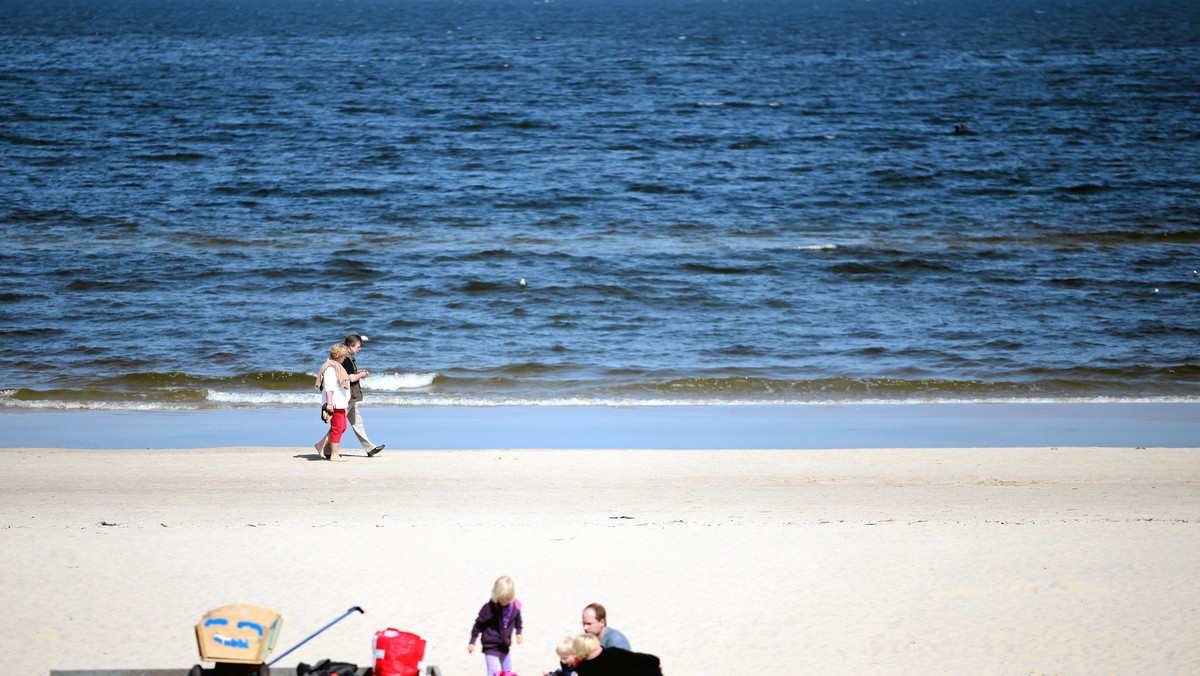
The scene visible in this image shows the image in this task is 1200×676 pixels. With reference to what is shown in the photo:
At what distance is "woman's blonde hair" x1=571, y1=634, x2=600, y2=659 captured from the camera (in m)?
7.65

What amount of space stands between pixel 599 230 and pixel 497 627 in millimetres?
25299

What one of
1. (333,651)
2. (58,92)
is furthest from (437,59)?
(333,651)

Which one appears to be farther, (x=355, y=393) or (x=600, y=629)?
(x=355, y=393)

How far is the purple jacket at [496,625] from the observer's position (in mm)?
8102

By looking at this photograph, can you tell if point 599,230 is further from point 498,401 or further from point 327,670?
point 327,670

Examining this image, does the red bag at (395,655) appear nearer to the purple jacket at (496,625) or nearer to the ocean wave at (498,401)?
the purple jacket at (496,625)

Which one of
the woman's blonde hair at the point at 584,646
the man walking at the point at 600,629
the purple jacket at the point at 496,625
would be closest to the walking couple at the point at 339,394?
the purple jacket at the point at 496,625

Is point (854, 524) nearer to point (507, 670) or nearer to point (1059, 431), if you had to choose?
point (507, 670)

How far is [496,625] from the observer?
8141 mm

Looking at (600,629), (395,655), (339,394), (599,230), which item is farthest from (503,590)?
(599,230)

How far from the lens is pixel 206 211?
34.1 m

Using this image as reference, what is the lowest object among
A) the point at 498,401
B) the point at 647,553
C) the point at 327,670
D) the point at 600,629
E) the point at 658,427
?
the point at 647,553

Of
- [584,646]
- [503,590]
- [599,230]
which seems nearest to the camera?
[584,646]

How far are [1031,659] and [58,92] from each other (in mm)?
55151
